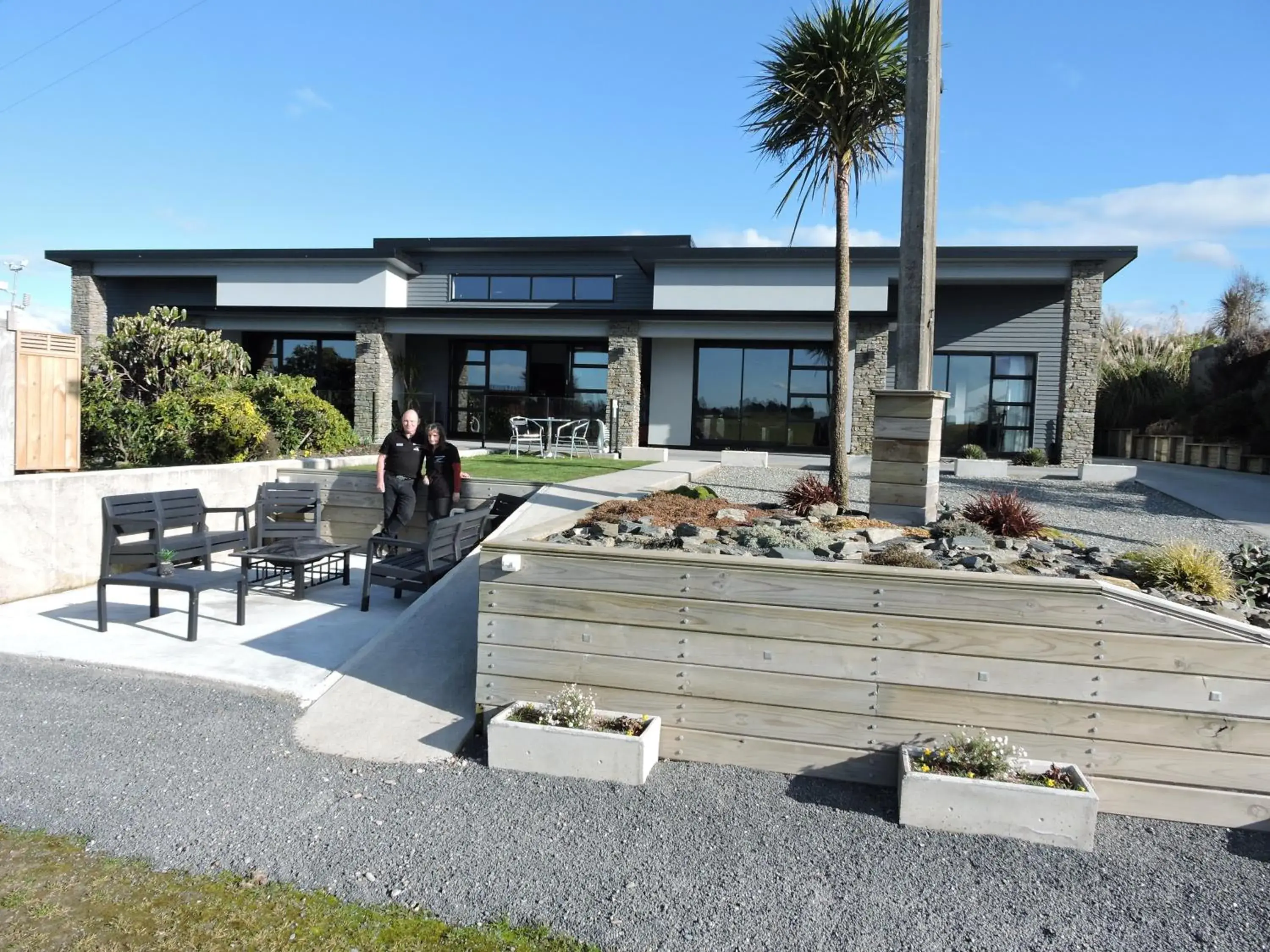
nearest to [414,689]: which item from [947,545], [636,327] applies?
[947,545]

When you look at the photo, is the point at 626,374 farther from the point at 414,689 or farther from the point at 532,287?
the point at 414,689

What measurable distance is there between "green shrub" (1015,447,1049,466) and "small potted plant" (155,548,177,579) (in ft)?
57.9

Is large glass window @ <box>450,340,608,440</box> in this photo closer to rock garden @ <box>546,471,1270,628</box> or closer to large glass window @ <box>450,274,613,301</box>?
large glass window @ <box>450,274,613,301</box>

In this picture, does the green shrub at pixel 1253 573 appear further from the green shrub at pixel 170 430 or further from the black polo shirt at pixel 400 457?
the green shrub at pixel 170 430

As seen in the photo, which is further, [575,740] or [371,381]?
[371,381]

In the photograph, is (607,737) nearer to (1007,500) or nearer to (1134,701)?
(1134,701)

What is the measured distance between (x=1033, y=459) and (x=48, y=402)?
61.0 feet

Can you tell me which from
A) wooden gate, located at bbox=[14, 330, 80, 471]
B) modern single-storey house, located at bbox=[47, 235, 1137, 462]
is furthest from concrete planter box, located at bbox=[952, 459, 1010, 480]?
wooden gate, located at bbox=[14, 330, 80, 471]

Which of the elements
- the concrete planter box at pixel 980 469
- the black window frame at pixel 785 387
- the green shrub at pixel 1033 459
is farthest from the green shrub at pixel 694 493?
the green shrub at pixel 1033 459

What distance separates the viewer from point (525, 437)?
19.2 metres

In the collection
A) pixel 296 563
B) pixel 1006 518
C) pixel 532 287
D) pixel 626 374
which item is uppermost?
pixel 532 287

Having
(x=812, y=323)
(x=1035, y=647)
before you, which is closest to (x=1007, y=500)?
(x=1035, y=647)

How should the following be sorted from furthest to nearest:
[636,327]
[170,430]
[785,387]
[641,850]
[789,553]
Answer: [785,387] < [636,327] < [170,430] < [789,553] < [641,850]

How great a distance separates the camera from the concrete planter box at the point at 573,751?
4238mm
